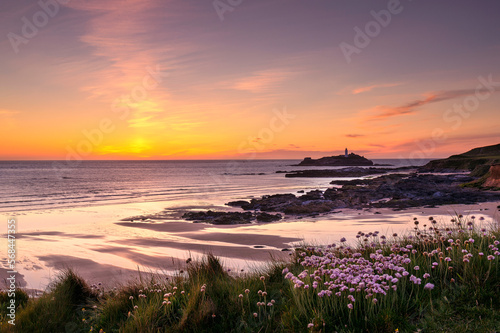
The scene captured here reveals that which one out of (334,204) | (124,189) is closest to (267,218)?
(334,204)

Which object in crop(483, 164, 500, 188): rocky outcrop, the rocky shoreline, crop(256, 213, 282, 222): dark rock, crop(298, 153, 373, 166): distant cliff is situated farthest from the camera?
crop(298, 153, 373, 166): distant cliff

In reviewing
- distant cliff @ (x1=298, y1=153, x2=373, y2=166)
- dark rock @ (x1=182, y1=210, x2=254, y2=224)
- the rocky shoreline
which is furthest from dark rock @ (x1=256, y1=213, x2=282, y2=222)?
distant cliff @ (x1=298, y1=153, x2=373, y2=166)

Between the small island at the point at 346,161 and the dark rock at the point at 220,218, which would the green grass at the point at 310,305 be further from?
the small island at the point at 346,161

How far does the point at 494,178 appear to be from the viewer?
95.1 ft

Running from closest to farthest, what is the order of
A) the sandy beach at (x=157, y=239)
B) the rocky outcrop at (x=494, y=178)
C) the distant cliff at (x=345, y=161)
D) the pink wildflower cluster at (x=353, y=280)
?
the pink wildflower cluster at (x=353, y=280)
the sandy beach at (x=157, y=239)
the rocky outcrop at (x=494, y=178)
the distant cliff at (x=345, y=161)

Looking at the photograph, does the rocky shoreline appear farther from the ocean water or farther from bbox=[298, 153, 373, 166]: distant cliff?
bbox=[298, 153, 373, 166]: distant cliff

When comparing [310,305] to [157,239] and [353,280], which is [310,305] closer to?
[353,280]

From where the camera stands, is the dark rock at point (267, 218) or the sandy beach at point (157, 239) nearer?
the sandy beach at point (157, 239)

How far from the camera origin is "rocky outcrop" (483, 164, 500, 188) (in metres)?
28.4

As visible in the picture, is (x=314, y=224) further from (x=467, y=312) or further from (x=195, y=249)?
(x=467, y=312)

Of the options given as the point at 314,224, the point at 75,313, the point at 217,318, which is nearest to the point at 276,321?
the point at 217,318

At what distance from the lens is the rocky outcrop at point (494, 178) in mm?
28406

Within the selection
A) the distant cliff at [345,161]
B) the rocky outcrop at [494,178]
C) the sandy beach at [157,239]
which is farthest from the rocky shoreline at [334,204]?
the distant cliff at [345,161]

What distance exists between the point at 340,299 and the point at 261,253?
7287 millimetres
